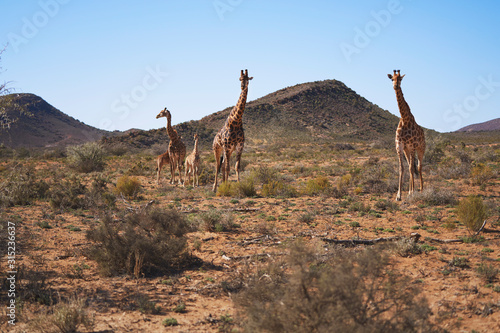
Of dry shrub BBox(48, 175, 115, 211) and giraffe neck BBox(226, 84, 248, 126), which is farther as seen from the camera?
giraffe neck BBox(226, 84, 248, 126)

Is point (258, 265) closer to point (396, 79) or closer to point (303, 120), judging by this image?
point (396, 79)

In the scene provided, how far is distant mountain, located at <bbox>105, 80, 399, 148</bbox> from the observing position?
56.6 m

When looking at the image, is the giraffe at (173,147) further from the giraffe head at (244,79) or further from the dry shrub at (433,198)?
the dry shrub at (433,198)

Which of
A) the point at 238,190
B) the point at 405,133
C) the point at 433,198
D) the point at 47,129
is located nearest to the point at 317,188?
the point at 238,190

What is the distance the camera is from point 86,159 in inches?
907

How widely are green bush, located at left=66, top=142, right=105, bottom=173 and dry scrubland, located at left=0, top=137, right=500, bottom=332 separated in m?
9.39

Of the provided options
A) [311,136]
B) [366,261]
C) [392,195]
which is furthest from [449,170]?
[311,136]

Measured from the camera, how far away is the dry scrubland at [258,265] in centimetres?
347

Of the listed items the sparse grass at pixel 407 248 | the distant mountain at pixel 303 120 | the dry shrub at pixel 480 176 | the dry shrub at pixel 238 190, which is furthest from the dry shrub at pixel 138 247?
the distant mountain at pixel 303 120

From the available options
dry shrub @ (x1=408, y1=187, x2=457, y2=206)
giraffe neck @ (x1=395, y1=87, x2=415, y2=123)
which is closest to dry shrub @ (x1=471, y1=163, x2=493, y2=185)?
dry shrub @ (x1=408, y1=187, x2=457, y2=206)

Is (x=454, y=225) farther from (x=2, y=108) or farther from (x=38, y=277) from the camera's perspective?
(x=2, y=108)

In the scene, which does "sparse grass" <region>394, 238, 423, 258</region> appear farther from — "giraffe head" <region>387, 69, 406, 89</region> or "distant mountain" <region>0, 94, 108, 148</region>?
"distant mountain" <region>0, 94, 108, 148</region>

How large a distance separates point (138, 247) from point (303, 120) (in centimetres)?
6287

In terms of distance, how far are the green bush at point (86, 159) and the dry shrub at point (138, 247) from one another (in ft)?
56.6
